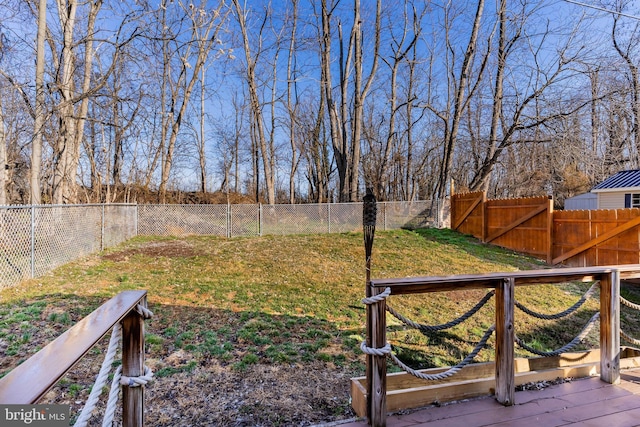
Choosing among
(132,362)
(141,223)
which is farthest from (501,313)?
(141,223)

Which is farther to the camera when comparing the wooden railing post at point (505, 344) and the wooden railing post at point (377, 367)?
the wooden railing post at point (505, 344)

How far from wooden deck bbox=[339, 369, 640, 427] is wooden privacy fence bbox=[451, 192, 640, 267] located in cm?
578

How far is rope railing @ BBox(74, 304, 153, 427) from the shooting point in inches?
34.3

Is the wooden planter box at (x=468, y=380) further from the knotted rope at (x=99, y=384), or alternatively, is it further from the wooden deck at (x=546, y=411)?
the knotted rope at (x=99, y=384)

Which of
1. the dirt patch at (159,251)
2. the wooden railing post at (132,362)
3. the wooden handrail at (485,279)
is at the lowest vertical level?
the dirt patch at (159,251)

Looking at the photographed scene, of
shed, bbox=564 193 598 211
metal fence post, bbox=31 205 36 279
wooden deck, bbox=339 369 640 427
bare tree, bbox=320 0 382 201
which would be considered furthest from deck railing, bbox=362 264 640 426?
shed, bbox=564 193 598 211

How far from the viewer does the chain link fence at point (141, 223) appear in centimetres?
475

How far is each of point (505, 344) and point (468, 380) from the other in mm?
512

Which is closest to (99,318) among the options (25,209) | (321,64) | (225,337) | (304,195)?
(225,337)

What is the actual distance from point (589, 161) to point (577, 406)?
1543 cm

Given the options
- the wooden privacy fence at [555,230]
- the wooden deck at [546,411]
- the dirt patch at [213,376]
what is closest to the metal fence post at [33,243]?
the dirt patch at [213,376]

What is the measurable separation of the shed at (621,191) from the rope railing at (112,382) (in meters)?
15.0

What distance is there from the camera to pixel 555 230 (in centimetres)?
798

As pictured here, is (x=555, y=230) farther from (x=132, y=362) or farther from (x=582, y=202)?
(x=582, y=202)
